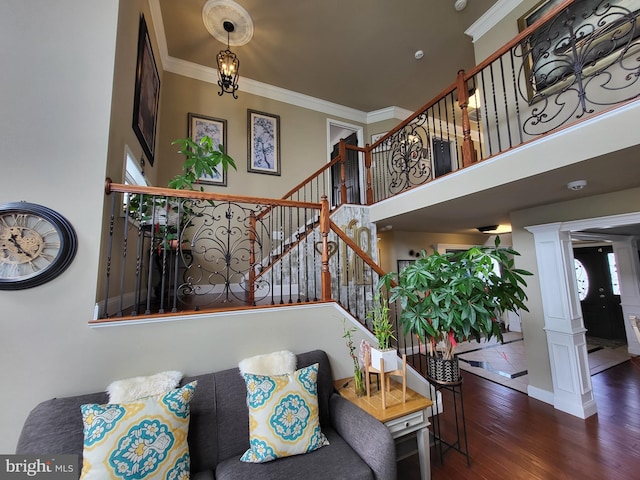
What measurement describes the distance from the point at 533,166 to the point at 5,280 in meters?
3.88

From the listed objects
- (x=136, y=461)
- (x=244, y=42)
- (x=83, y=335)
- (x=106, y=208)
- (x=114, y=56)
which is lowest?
(x=136, y=461)

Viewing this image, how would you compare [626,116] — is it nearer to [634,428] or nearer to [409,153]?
[409,153]

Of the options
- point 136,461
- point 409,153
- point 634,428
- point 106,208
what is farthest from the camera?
point 409,153

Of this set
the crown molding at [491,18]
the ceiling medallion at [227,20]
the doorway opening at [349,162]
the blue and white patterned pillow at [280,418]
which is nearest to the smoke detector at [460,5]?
the crown molding at [491,18]

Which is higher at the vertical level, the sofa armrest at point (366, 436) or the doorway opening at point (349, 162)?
the doorway opening at point (349, 162)

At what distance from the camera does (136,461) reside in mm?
1367

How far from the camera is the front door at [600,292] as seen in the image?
18.6ft

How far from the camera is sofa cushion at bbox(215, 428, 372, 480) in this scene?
1.49 m

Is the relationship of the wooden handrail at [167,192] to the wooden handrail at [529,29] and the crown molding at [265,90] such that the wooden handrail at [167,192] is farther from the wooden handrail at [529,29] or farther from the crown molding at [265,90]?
the crown molding at [265,90]

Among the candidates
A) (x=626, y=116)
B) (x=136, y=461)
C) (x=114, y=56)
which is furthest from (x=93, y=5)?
(x=626, y=116)

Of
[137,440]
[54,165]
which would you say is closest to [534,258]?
[137,440]

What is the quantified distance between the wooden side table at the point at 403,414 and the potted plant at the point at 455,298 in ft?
1.32

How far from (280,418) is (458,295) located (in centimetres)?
150

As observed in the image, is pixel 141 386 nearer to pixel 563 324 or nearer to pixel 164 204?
pixel 164 204
